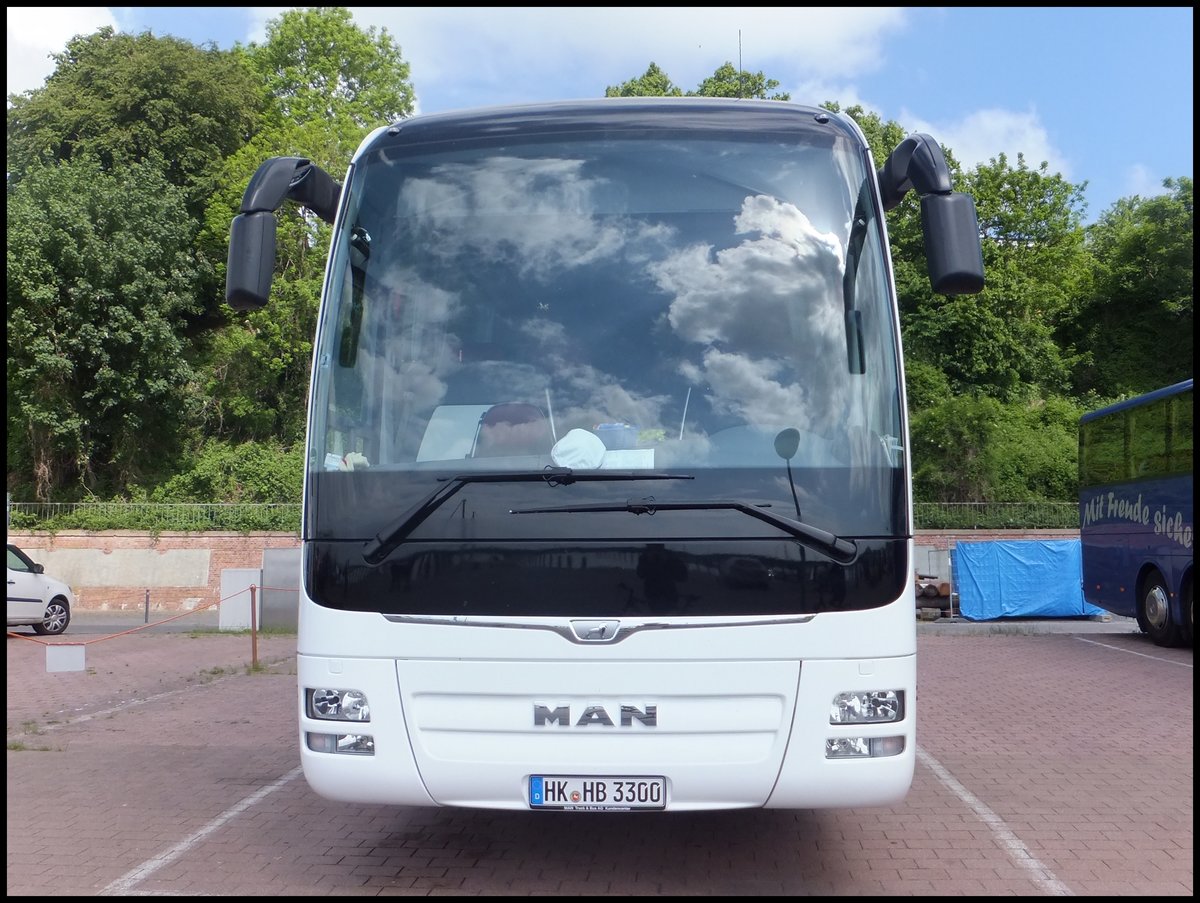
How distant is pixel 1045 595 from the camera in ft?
75.8

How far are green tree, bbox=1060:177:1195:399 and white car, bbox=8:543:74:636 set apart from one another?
3341cm

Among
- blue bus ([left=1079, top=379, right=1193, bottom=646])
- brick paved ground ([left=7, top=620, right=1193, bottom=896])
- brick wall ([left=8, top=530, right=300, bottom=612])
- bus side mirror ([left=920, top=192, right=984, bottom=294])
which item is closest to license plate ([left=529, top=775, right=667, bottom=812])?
brick paved ground ([left=7, top=620, right=1193, bottom=896])

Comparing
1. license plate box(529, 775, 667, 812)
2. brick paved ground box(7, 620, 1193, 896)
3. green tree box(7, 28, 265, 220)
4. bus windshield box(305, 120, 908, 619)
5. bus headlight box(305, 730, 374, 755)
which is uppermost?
green tree box(7, 28, 265, 220)

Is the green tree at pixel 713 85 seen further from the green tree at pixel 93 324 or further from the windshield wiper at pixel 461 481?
the windshield wiper at pixel 461 481

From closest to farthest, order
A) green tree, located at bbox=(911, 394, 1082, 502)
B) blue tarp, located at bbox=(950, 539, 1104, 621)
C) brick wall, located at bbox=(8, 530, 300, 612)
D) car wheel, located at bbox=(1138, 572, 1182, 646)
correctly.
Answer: car wheel, located at bbox=(1138, 572, 1182, 646), blue tarp, located at bbox=(950, 539, 1104, 621), brick wall, located at bbox=(8, 530, 300, 612), green tree, located at bbox=(911, 394, 1082, 502)

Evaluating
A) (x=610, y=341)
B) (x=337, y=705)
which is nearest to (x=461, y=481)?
(x=610, y=341)

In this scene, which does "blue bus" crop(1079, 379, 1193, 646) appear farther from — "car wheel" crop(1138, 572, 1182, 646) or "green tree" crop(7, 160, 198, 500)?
"green tree" crop(7, 160, 198, 500)

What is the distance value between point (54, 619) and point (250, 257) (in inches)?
670

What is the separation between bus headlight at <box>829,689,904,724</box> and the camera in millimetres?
4492

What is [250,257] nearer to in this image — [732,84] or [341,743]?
[341,743]

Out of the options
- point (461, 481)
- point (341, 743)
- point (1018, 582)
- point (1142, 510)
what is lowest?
point (1018, 582)

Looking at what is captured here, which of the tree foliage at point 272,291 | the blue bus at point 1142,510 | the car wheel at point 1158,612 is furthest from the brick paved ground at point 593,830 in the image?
the tree foliage at point 272,291

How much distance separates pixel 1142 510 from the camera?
16344mm

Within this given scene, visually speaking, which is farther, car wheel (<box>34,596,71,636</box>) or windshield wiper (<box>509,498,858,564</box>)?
car wheel (<box>34,596,71,636</box>)
